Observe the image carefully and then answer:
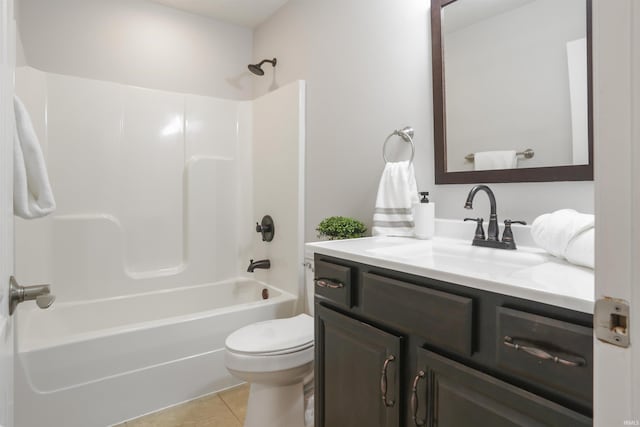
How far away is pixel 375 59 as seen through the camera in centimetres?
188

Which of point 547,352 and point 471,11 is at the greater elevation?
A: point 471,11

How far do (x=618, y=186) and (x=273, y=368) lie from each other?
1.44 meters

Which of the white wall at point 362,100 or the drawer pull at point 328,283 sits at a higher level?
the white wall at point 362,100

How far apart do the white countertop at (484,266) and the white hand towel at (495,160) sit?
0.31 meters

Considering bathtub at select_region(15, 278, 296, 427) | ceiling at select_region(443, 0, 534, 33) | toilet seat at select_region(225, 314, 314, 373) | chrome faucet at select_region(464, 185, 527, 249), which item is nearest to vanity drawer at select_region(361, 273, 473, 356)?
chrome faucet at select_region(464, 185, 527, 249)

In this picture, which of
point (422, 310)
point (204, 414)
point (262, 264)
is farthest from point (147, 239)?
point (422, 310)

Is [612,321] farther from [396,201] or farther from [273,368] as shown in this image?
[273,368]

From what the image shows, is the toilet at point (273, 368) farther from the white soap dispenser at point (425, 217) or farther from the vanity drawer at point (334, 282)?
the white soap dispenser at point (425, 217)

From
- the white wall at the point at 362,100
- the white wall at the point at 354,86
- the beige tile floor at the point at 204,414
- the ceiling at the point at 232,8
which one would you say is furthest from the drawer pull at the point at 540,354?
the ceiling at the point at 232,8

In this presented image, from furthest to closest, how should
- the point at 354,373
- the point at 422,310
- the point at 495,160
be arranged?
the point at 495,160 → the point at 354,373 → the point at 422,310

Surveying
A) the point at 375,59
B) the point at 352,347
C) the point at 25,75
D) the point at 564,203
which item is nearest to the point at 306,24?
the point at 375,59

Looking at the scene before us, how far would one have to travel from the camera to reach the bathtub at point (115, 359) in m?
1.64

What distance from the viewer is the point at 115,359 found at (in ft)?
5.90

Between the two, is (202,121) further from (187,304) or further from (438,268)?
(438,268)
